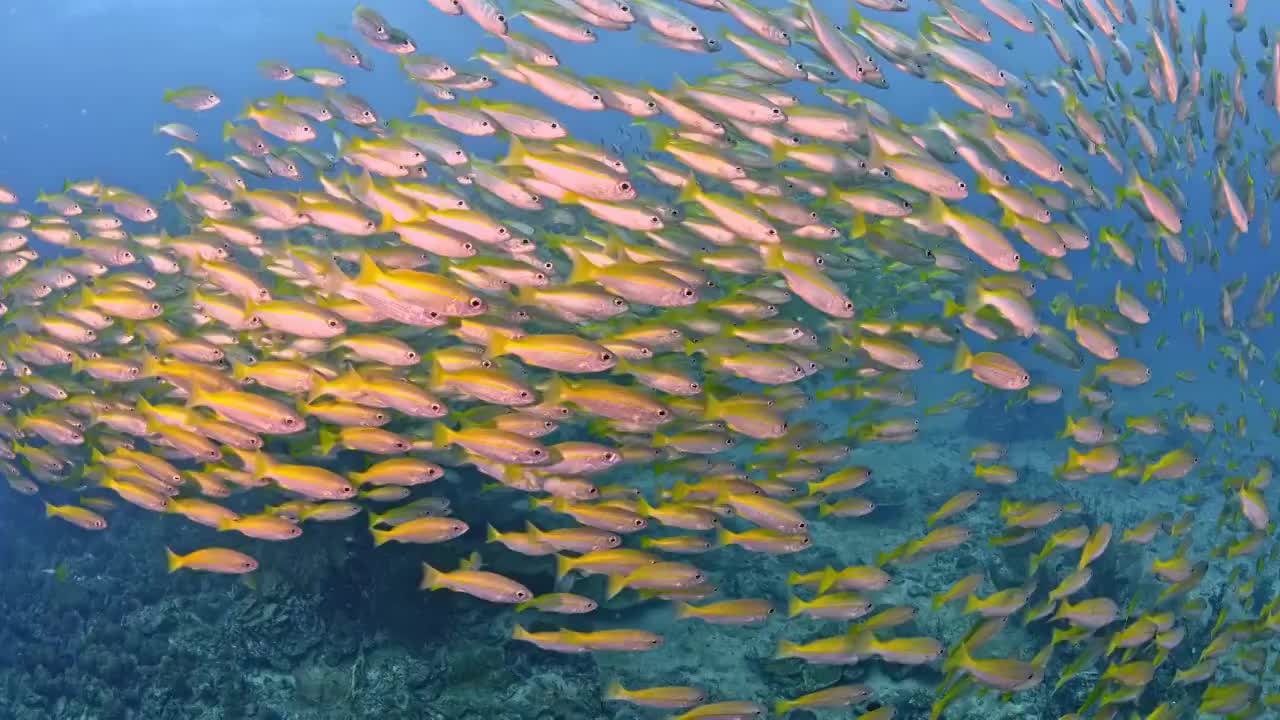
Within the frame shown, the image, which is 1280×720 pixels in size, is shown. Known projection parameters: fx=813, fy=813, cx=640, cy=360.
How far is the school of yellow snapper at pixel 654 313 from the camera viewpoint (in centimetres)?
582

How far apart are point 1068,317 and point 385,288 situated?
5517 mm

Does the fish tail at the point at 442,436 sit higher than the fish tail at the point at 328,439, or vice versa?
the fish tail at the point at 442,436

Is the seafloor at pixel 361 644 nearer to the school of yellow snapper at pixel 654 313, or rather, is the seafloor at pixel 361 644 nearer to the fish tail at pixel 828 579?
the school of yellow snapper at pixel 654 313

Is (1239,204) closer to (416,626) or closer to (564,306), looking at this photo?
(564,306)

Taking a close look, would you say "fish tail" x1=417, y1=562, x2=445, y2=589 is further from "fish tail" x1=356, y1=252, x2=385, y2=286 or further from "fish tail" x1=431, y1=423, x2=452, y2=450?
"fish tail" x1=356, y1=252, x2=385, y2=286

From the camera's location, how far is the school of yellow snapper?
5.82 m

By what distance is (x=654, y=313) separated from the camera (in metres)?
8.38

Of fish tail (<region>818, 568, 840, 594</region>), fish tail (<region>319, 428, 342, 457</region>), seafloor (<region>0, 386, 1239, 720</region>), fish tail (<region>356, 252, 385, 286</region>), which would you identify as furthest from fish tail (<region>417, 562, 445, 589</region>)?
fish tail (<region>818, 568, 840, 594</region>)

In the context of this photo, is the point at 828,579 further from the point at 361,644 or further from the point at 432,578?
the point at 361,644

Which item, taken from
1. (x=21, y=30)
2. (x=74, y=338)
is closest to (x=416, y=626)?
(x=74, y=338)

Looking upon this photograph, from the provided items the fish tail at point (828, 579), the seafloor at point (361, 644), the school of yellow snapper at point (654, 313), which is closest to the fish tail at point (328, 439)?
Result: the school of yellow snapper at point (654, 313)

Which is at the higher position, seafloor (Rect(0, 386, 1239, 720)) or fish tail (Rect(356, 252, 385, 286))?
fish tail (Rect(356, 252, 385, 286))

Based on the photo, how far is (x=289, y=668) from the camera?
27.1ft

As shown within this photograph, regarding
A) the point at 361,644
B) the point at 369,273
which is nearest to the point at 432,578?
the point at 369,273
